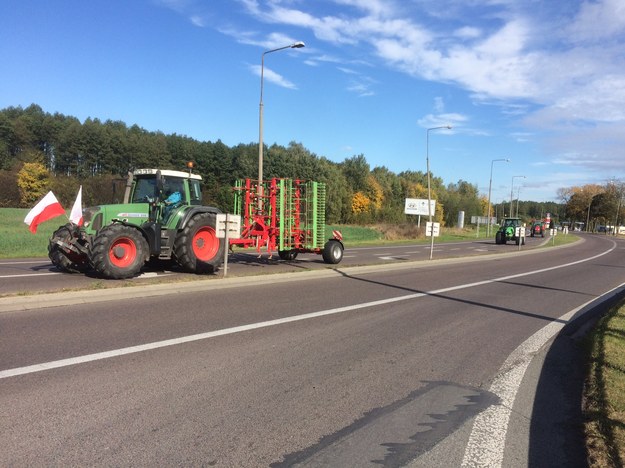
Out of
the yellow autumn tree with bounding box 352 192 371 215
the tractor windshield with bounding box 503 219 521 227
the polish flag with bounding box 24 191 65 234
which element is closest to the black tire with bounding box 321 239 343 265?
the polish flag with bounding box 24 191 65 234

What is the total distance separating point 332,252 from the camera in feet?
58.1

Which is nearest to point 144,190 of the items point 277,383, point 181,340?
point 181,340

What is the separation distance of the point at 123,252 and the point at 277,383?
7765 mm

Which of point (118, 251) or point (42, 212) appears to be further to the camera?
point (118, 251)

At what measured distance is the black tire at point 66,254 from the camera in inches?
467

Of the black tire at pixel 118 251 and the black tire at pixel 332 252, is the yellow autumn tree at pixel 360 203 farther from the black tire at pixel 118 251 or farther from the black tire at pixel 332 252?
the black tire at pixel 118 251

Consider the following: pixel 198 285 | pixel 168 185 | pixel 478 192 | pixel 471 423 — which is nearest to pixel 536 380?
pixel 471 423

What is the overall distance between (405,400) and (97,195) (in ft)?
140

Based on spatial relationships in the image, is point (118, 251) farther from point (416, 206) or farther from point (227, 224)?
point (416, 206)

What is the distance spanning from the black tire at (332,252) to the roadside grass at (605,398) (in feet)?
34.2

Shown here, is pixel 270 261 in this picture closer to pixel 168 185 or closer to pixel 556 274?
pixel 168 185

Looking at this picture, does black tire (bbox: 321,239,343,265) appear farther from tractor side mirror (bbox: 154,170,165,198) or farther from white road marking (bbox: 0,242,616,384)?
tractor side mirror (bbox: 154,170,165,198)

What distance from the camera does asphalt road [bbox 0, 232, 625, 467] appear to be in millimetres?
3748

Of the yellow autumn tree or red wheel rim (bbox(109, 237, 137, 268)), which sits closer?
red wheel rim (bbox(109, 237, 137, 268))
